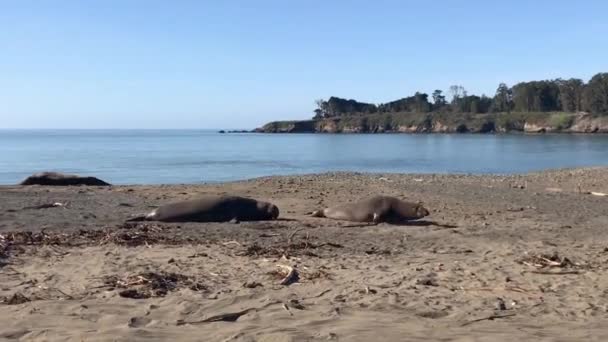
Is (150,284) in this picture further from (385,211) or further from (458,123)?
(458,123)

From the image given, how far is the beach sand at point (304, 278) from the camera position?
18.0 ft

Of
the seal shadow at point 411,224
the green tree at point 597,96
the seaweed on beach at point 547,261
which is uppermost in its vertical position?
the green tree at point 597,96

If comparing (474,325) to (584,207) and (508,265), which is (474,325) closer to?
(508,265)

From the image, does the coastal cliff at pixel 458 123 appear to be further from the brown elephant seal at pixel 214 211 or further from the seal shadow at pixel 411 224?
the brown elephant seal at pixel 214 211

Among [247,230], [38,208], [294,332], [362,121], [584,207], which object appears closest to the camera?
[294,332]

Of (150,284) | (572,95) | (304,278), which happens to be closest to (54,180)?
(150,284)

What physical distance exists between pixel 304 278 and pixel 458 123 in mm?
160563

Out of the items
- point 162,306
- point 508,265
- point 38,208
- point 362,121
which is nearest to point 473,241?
point 508,265

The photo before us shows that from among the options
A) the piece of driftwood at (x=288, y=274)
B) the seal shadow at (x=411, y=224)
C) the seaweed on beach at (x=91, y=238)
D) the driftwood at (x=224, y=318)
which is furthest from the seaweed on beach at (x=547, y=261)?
the seaweed on beach at (x=91, y=238)

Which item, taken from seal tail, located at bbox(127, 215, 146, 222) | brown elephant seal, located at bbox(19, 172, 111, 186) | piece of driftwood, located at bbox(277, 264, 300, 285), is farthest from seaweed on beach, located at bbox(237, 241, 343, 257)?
brown elephant seal, located at bbox(19, 172, 111, 186)

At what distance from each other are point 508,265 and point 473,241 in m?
2.17

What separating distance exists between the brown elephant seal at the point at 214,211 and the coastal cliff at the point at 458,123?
131166 millimetres

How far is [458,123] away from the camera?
16362 cm

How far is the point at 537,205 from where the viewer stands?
15.9 meters
